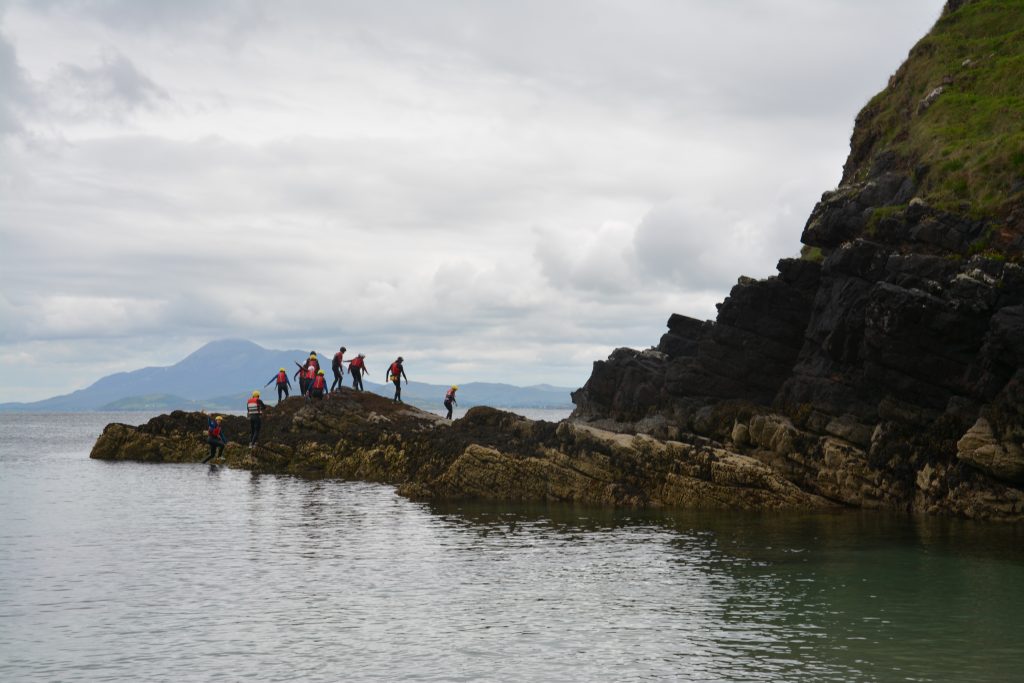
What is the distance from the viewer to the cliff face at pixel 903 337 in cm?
4344

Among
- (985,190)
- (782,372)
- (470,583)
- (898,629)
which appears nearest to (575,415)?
(782,372)

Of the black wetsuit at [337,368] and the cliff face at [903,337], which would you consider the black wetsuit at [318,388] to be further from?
the cliff face at [903,337]

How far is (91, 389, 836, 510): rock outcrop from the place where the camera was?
46812mm

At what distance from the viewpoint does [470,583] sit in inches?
1232

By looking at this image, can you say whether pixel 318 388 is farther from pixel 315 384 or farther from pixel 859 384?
pixel 859 384

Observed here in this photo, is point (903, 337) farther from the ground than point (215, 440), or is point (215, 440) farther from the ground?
point (903, 337)

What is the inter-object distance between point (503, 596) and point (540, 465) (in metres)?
20.3

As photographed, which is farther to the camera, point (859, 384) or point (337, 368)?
point (337, 368)

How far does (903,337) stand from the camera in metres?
45.6

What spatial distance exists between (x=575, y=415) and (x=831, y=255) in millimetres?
30069

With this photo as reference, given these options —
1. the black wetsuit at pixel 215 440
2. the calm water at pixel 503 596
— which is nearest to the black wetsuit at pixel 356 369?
the black wetsuit at pixel 215 440

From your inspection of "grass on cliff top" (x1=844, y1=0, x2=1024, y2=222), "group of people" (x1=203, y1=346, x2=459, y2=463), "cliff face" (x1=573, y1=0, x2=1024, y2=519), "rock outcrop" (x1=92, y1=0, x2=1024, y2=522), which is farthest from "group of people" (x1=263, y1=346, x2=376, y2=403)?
"grass on cliff top" (x1=844, y1=0, x2=1024, y2=222)

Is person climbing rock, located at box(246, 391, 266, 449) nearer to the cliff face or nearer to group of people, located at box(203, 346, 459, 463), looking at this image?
group of people, located at box(203, 346, 459, 463)

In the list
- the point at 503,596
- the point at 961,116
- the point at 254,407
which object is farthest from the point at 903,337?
the point at 254,407
